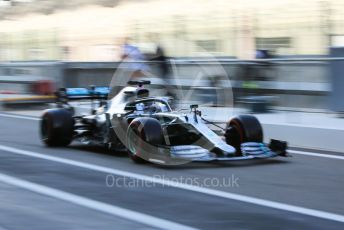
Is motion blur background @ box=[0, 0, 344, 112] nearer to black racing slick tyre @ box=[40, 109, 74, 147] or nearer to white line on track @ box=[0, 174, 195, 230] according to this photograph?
black racing slick tyre @ box=[40, 109, 74, 147]

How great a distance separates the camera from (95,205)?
639cm

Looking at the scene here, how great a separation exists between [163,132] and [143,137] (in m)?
0.31

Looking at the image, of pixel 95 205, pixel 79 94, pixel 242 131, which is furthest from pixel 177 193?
pixel 79 94

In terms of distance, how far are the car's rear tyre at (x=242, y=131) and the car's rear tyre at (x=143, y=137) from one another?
120 cm

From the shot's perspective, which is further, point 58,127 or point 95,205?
point 58,127

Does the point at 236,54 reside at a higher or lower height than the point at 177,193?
higher

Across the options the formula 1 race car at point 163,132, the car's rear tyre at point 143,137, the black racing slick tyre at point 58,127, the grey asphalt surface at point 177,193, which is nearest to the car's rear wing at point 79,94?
the black racing slick tyre at point 58,127

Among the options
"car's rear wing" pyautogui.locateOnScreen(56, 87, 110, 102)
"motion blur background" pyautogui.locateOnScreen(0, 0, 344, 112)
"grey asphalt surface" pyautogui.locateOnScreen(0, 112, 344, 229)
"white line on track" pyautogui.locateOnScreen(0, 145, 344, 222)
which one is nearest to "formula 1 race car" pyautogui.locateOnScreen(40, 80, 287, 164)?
"grey asphalt surface" pyautogui.locateOnScreen(0, 112, 344, 229)

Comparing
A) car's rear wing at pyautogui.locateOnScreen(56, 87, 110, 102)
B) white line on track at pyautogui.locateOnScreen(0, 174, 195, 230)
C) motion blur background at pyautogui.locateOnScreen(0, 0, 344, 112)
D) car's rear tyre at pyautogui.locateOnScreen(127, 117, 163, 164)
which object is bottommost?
white line on track at pyautogui.locateOnScreen(0, 174, 195, 230)

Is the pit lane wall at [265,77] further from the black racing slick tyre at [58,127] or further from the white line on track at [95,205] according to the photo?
the white line on track at [95,205]

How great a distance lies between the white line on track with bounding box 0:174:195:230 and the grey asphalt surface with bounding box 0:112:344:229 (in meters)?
0.10

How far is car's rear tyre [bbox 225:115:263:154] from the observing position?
8.98m

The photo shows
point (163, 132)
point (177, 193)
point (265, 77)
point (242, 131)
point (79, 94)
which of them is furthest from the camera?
point (265, 77)

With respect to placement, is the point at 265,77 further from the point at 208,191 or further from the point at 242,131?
the point at 208,191
